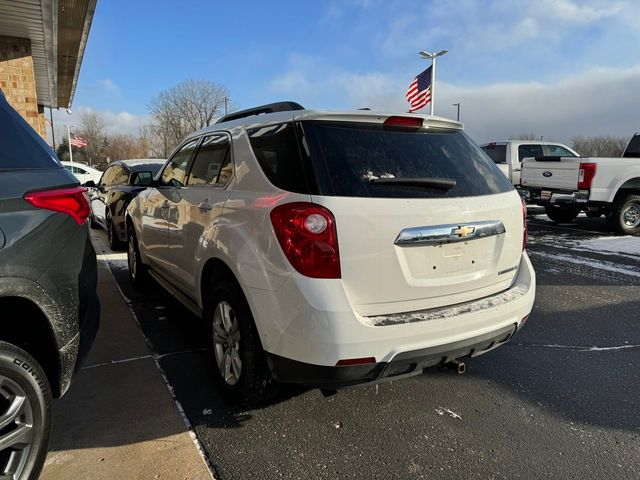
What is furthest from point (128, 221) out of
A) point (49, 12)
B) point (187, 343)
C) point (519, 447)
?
point (49, 12)

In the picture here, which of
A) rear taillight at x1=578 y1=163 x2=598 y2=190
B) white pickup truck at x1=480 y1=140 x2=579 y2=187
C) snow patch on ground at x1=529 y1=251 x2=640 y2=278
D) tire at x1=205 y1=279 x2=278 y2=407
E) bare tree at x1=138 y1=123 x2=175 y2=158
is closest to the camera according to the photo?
tire at x1=205 y1=279 x2=278 y2=407

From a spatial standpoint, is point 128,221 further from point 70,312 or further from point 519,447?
point 519,447

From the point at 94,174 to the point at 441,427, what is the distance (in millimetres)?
20367

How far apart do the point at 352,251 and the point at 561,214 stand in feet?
38.2

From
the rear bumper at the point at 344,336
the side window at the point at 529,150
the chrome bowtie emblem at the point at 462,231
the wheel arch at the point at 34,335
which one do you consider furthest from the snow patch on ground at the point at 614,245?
the wheel arch at the point at 34,335

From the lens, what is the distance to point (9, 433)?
1963 millimetres

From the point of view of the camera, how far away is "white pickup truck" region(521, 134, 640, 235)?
971 centimetres

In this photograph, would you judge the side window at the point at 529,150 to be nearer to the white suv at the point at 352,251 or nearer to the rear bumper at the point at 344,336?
the white suv at the point at 352,251

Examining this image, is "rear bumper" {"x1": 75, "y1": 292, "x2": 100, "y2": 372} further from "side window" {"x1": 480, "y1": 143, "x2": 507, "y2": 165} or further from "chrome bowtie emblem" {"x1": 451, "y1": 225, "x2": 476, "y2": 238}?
"side window" {"x1": 480, "y1": 143, "x2": 507, "y2": 165}

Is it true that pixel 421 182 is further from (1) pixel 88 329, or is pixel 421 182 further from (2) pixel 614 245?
(2) pixel 614 245

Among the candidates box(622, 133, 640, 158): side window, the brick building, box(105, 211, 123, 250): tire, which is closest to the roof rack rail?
box(105, 211, 123, 250): tire

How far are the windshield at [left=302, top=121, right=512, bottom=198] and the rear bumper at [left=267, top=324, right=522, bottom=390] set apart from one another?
814 millimetres

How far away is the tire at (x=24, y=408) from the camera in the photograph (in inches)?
76.7

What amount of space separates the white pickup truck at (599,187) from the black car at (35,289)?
1002 cm
